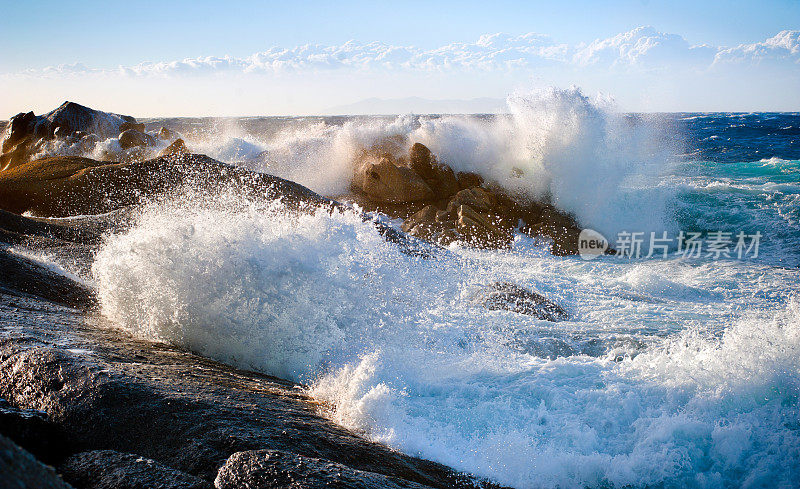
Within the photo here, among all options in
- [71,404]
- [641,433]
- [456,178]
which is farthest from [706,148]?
[71,404]

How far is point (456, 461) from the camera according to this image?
265cm

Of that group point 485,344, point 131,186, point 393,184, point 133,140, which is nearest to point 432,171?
point 393,184

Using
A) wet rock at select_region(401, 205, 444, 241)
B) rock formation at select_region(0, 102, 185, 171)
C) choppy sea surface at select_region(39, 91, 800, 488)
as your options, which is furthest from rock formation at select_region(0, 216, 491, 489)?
rock formation at select_region(0, 102, 185, 171)

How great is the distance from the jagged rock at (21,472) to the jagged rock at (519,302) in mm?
4797

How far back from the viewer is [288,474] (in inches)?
74.3

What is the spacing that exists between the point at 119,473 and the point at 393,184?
10.7 m

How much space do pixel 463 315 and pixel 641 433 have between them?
2425 millimetres

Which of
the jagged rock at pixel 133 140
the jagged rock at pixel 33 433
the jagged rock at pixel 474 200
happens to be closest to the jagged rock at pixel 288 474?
the jagged rock at pixel 33 433

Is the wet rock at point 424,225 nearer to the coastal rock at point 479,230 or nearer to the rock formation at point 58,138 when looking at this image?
the coastal rock at point 479,230

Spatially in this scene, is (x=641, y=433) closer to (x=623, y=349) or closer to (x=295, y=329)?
(x=623, y=349)

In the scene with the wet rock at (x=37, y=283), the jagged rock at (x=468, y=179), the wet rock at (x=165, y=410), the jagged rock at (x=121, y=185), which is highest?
the jagged rock at (x=468, y=179)

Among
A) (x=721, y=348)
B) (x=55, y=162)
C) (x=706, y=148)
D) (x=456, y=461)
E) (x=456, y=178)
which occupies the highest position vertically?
(x=706, y=148)

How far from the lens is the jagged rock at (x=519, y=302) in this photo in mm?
5621

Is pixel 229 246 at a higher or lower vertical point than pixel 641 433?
higher
